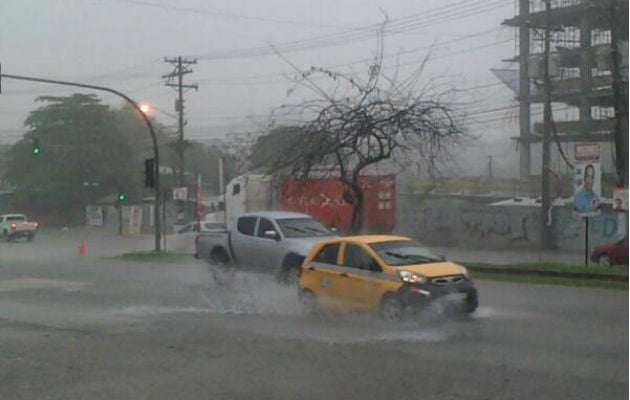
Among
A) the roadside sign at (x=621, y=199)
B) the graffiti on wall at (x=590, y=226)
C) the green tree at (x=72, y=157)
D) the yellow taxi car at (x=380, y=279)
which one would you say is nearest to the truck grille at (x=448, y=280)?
the yellow taxi car at (x=380, y=279)

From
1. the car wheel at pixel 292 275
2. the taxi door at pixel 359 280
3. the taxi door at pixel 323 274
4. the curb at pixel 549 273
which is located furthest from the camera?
the curb at pixel 549 273

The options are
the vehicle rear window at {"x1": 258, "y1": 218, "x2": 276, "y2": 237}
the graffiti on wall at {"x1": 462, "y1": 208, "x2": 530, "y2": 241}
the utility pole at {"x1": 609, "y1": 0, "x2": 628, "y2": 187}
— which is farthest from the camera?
the graffiti on wall at {"x1": 462, "y1": 208, "x2": 530, "y2": 241}

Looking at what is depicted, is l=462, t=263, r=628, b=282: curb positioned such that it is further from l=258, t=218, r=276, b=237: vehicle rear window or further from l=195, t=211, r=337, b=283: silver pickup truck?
l=258, t=218, r=276, b=237: vehicle rear window

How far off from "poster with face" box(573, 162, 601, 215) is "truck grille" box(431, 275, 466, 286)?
37.5ft

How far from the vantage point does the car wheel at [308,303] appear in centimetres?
1483

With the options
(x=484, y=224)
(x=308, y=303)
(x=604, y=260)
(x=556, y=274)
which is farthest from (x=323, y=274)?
(x=484, y=224)

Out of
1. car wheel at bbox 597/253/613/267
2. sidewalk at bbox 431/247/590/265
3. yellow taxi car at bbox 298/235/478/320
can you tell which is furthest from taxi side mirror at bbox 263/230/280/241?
sidewalk at bbox 431/247/590/265

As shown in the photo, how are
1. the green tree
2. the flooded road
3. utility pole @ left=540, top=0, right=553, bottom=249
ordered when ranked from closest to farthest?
1. the flooded road
2. utility pole @ left=540, top=0, right=553, bottom=249
3. the green tree

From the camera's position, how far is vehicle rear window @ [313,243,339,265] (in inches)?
580

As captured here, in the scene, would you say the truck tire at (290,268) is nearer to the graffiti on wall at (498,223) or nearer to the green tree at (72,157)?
the graffiti on wall at (498,223)

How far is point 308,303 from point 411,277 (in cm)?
234

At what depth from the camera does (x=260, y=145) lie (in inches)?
1449

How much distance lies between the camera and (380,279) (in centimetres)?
1368

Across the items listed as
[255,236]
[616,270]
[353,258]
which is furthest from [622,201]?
[353,258]
